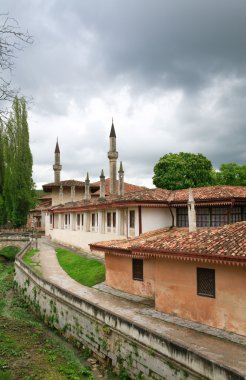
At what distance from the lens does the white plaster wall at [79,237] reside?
25.6 meters

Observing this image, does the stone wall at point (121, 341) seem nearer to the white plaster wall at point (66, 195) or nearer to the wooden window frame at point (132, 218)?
the wooden window frame at point (132, 218)

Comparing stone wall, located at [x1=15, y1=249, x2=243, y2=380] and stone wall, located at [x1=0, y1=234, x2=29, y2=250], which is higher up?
stone wall, located at [x1=0, y1=234, x2=29, y2=250]

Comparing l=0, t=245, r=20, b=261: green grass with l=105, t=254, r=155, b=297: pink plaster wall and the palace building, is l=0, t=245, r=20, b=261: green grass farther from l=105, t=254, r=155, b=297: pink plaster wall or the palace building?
l=105, t=254, r=155, b=297: pink plaster wall

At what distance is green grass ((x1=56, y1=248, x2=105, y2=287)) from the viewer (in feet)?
64.3

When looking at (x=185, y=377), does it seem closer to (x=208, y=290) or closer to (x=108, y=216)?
(x=208, y=290)

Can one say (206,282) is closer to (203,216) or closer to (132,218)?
(203,216)

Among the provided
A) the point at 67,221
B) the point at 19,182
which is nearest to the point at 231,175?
the point at 67,221

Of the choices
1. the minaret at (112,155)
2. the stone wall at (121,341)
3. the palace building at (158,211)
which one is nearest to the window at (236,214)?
the palace building at (158,211)

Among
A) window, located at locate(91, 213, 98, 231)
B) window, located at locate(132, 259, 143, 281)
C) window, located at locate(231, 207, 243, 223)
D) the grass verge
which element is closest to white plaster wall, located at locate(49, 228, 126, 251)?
window, located at locate(91, 213, 98, 231)

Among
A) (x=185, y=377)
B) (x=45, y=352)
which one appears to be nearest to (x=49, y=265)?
(x=45, y=352)

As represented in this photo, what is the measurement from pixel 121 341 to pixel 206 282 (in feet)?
11.7

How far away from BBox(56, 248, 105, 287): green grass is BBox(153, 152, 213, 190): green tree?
15.2 meters

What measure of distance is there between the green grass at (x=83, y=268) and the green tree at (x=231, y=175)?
834 inches

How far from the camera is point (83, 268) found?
2253 cm
